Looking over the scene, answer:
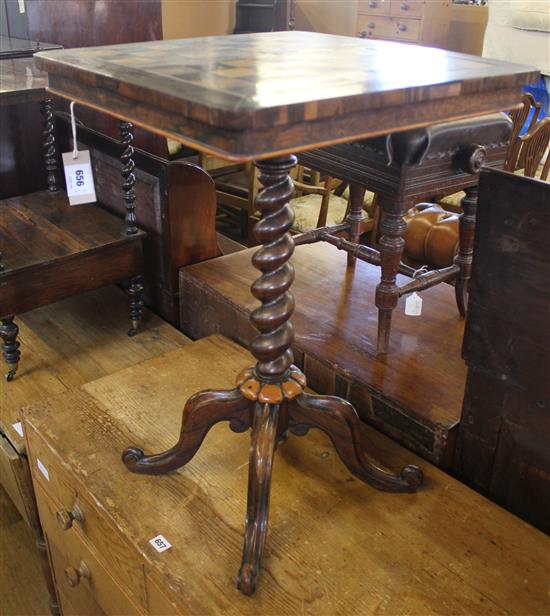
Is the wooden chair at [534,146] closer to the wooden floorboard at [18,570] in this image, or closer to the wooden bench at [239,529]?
the wooden bench at [239,529]

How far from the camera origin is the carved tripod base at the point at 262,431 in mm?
1025

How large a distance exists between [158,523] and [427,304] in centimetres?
95

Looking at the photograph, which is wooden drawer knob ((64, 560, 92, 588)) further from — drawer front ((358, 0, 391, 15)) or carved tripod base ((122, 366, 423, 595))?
drawer front ((358, 0, 391, 15))

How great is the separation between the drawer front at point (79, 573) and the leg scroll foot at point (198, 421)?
232 mm

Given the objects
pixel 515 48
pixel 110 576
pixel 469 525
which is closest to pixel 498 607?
pixel 469 525

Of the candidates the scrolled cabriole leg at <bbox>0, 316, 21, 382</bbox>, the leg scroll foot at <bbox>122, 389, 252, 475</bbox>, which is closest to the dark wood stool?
the leg scroll foot at <bbox>122, 389, 252, 475</bbox>

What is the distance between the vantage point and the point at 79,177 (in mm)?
1656

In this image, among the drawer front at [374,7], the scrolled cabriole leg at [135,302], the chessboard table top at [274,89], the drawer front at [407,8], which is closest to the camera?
the chessboard table top at [274,89]

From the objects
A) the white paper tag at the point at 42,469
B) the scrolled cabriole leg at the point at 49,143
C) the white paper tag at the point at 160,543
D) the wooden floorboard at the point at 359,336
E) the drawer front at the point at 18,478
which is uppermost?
the scrolled cabriole leg at the point at 49,143

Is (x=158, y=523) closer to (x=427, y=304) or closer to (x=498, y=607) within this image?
(x=498, y=607)

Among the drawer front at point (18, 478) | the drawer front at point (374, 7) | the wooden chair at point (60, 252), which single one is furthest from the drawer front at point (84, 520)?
the drawer front at point (374, 7)

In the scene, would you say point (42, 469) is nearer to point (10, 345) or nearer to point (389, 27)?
point (10, 345)

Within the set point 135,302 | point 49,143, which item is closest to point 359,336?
point 135,302

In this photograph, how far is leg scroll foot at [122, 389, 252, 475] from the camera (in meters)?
1.09
